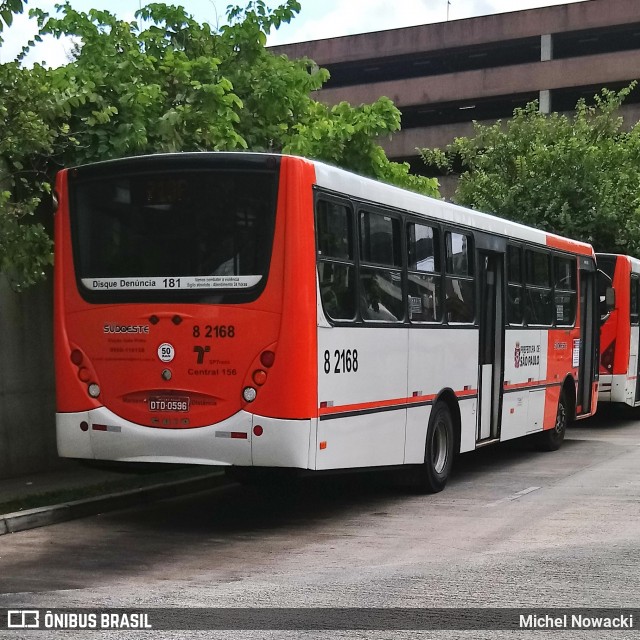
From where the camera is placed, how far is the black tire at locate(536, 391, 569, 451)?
1650 centimetres

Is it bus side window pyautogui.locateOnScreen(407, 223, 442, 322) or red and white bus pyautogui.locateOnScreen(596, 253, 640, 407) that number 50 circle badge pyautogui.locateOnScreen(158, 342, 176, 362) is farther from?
red and white bus pyautogui.locateOnScreen(596, 253, 640, 407)

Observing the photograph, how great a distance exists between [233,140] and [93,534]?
6310 millimetres

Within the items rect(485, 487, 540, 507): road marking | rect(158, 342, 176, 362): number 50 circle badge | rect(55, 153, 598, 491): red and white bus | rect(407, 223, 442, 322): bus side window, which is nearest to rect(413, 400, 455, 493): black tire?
rect(55, 153, 598, 491): red and white bus

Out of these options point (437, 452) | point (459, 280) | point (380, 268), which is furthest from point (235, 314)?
point (459, 280)

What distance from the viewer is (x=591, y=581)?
7453mm

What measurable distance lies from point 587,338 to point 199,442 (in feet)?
35.1

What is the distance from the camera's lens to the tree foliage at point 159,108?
10.6 metres

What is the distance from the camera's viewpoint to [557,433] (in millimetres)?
16766

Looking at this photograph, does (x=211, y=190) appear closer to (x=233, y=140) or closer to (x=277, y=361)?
(x=277, y=361)

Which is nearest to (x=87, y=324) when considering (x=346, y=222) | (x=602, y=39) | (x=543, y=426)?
(x=346, y=222)

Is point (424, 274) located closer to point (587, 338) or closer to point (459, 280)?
point (459, 280)

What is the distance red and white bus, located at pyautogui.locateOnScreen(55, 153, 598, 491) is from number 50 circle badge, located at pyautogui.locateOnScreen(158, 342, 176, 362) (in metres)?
0.01

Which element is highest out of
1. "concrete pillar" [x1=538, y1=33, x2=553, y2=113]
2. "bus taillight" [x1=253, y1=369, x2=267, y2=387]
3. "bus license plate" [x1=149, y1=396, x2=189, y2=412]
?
"concrete pillar" [x1=538, y1=33, x2=553, y2=113]

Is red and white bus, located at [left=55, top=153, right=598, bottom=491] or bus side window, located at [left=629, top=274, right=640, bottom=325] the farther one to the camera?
bus side window, located at [left=629, top=274, right=640, bottom=325]
